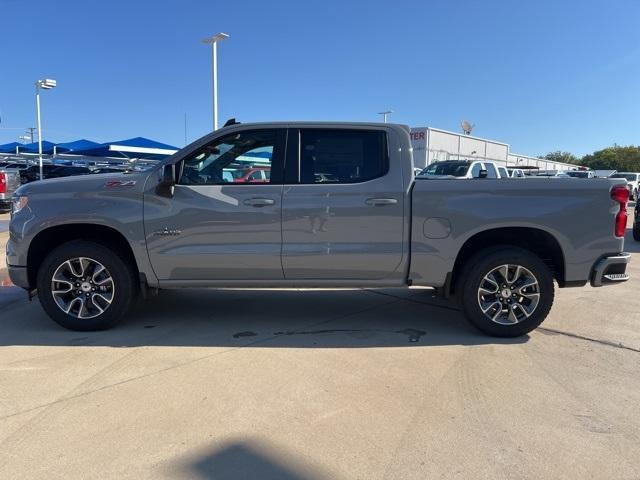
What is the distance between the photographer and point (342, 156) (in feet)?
15.9

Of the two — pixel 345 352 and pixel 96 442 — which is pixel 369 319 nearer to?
pixel 345 352

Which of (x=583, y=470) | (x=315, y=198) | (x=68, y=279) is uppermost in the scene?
(x=315, y=198)

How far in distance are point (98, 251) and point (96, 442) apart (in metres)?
2.22

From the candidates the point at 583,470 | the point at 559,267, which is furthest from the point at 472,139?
the point at 583,470

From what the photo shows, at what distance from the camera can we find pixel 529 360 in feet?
14.2

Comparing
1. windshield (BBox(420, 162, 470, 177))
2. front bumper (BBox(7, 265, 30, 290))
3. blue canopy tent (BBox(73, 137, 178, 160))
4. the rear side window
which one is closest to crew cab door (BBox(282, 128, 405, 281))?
the rear side window

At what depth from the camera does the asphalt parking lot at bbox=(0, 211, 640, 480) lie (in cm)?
281

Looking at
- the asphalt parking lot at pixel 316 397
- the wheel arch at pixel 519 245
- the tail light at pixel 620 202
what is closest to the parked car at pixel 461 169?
the asphalt parking lot at pixel 316 397

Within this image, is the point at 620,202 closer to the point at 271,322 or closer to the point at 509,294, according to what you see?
the point at 509,294

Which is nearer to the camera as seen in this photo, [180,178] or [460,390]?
[460,390]

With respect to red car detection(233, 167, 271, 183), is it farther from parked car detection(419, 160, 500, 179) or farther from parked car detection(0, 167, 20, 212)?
parked car detection(419, 160, 500, 179)

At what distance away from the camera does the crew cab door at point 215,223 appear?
470 cm

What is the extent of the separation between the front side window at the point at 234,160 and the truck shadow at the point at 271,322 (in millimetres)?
1464

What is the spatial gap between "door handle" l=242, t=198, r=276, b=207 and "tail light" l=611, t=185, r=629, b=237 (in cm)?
307
